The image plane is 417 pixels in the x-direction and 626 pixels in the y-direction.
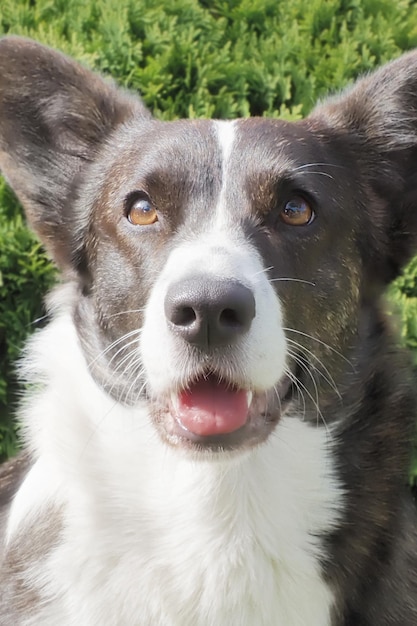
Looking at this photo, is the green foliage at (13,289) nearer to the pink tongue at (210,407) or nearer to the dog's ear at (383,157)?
the dog's ear at (383,157)

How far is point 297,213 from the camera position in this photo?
8.20ft

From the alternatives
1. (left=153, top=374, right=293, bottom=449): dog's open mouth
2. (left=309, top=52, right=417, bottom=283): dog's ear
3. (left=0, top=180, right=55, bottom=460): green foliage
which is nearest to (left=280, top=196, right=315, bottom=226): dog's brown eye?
(left=309, top=52, right=417, bottom=283): dog's ear

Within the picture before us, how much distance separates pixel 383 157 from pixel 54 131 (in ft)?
3.40

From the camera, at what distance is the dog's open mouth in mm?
2246

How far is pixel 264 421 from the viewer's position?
236 centimetres

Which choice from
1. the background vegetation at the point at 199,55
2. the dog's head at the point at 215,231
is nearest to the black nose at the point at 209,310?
the dog's head at the point at 215,231

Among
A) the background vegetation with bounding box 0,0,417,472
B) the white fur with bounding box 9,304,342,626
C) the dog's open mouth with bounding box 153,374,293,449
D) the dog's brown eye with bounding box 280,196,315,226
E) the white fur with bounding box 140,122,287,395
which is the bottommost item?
the white fur with bounding box 9,304,342,626

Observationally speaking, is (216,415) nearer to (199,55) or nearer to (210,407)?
(210,407)

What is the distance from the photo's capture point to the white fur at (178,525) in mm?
2447

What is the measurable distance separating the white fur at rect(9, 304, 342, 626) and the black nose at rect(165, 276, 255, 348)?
43 cm

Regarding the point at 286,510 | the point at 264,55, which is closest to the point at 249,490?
the point at 286,510

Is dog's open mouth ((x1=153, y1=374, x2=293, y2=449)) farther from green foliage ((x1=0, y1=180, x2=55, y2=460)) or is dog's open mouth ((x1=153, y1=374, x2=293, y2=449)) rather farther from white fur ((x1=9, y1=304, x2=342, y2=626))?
green foliage ((x1=0, y1=180, x2=55, y2=460))

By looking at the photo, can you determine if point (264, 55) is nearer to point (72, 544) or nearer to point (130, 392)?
point (130, 392)

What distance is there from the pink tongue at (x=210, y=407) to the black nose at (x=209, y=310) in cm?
17
